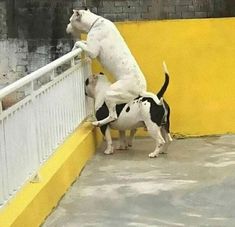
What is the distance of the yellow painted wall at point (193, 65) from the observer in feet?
25.3

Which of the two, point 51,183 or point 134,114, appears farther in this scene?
point 134,114

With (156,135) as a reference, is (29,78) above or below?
above

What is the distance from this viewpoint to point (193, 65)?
7.73 metres

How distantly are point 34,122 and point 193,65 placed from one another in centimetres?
323

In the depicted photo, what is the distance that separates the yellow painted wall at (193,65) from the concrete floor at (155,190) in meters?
0.52

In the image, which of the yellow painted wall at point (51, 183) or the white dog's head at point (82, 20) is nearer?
the yellow painted wall at point (51, 183)

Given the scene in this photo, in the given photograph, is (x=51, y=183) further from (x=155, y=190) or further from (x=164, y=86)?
(x=164, y=86)

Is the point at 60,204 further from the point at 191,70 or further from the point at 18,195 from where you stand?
the point at 191,70

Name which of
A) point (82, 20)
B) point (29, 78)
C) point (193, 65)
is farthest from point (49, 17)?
point (29, 78)

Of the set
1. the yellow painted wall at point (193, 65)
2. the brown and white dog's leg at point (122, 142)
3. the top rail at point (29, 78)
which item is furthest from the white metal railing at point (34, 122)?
the yellow painted wall at point (193, 65)

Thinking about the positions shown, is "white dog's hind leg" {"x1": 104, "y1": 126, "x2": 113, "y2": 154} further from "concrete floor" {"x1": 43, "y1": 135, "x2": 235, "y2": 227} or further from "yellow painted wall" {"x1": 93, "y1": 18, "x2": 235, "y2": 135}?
"yellow painted wall" {"x1": 93, "y1": 18, "x2": 235, "y2": 135}

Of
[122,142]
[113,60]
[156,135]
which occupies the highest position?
[113,60]

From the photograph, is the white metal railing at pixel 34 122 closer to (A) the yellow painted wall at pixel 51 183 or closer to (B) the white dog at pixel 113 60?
(A) the yellow painted wall at pixel 51 183

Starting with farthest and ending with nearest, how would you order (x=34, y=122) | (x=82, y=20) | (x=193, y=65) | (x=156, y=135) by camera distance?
(x=193, y=65), (x=82, y=20), (x=156, y=135), (x=34, y=122)
